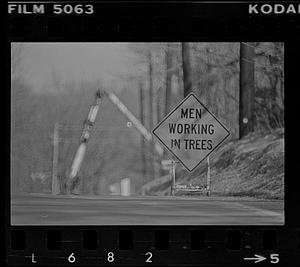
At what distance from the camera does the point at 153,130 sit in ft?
59.7

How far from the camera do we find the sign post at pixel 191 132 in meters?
18.2

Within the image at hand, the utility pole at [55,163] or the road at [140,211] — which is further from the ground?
the utility pole at [55,163]

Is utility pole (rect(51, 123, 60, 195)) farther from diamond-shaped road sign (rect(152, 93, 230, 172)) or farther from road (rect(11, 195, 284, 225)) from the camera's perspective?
diamond-shaped road sign (rect(152, 93, 230, 172))

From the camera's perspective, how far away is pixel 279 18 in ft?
59.6

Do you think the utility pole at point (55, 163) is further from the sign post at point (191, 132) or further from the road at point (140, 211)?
the sign post at point (191, 132)

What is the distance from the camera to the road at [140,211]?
18.2 metres

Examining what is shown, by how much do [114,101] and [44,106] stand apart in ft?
0.92

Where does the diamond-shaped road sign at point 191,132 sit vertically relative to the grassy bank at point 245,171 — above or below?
above
